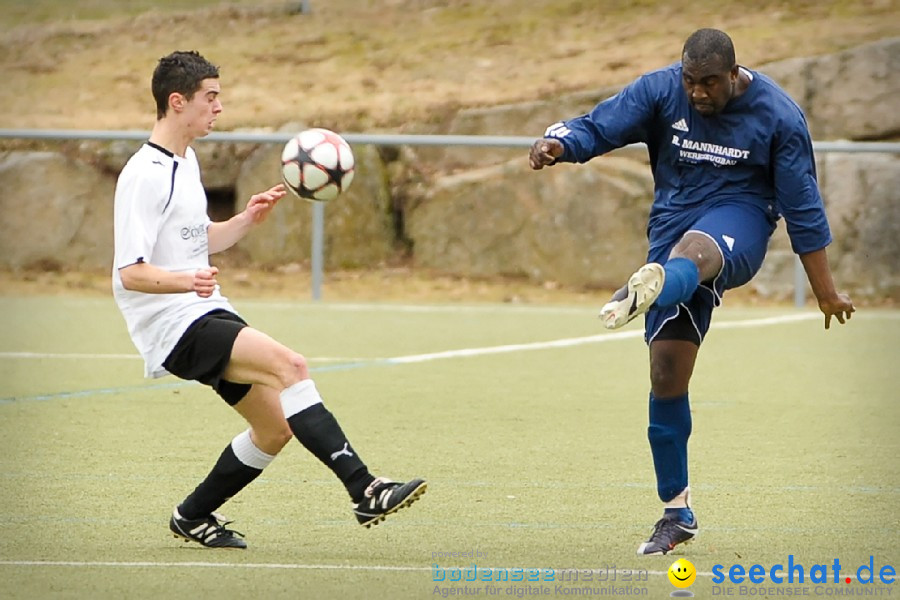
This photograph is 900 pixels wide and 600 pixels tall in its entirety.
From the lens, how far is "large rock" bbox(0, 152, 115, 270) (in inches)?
698

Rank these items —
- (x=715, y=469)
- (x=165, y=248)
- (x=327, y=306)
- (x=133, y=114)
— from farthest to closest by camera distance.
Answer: (x=133, y=114) < (x=327, y=306) < (x=715, y=469) < (x=165, y=248)

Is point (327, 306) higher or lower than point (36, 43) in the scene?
lower

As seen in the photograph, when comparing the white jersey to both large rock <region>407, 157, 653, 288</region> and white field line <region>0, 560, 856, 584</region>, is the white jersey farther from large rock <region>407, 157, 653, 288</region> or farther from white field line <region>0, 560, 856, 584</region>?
large rock <region>407, 157, 653, 288</region>

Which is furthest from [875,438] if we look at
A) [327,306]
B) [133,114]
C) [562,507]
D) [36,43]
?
[36,43]

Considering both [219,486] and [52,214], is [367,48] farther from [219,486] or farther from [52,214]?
[219,486]

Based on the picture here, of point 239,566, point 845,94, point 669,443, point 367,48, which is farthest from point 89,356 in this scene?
point 367,48

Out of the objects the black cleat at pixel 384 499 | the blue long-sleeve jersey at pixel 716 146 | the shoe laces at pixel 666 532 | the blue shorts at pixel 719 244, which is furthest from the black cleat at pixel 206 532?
the blue long-sleeve jersey at pixel 716 146

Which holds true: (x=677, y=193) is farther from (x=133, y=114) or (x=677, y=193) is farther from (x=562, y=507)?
(x=133, y=114)

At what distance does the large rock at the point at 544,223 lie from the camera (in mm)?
17938

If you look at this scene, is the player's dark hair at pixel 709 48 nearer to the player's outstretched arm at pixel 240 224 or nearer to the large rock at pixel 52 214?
the player's outstretched arm at pixel 240 224

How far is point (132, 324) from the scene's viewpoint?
17.8ft

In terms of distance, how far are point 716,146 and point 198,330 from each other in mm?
1938

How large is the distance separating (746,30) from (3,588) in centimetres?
1901

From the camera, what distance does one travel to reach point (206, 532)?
217 inches
